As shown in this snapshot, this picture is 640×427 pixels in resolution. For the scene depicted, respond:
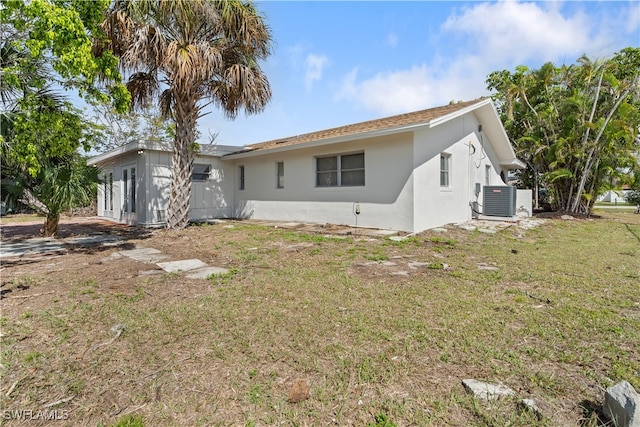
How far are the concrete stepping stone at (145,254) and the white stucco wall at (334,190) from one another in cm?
522

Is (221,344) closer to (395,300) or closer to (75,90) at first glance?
(395,300)

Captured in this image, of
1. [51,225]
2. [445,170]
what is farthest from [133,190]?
[445,170]

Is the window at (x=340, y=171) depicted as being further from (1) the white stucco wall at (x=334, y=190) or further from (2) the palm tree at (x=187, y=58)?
(2) the palm tree at (x=187, y=58)

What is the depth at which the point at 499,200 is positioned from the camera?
11.6 meters

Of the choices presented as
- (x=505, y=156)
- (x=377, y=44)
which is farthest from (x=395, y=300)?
(x=505, y=156)

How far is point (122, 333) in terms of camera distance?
297 centimetres

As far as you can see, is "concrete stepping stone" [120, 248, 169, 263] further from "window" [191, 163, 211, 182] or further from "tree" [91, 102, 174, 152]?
"tree" [91, 102, 174, 152]

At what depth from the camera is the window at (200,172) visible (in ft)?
42.0

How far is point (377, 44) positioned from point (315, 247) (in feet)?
25.3

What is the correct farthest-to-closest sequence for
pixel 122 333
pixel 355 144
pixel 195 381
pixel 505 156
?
pixel 505 156 → pixel 355 144 → pixel 122 333 → pixel 195 381

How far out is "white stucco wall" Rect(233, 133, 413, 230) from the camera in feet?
28.5

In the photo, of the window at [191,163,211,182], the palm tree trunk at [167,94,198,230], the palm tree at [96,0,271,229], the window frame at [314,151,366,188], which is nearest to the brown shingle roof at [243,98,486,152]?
the window frame at [314,151,366,188]

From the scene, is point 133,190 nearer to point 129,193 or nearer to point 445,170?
point 129,193

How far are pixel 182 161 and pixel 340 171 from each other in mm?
4815
